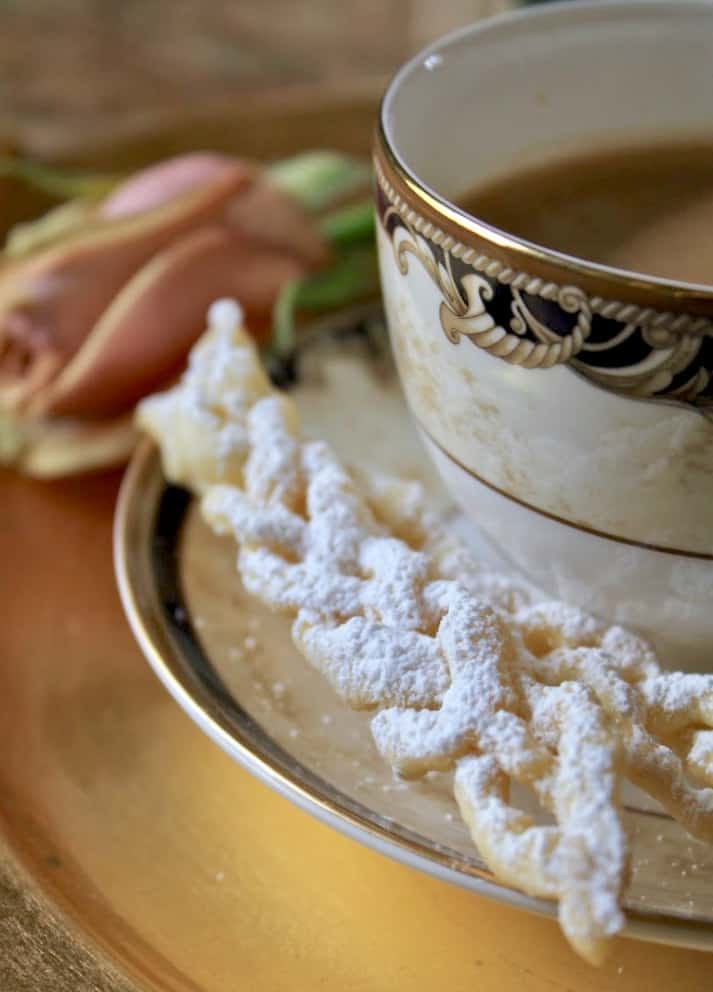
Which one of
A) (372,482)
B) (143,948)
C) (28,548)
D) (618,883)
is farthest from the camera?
(28,548)

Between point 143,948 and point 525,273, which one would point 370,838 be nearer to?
point 143,948

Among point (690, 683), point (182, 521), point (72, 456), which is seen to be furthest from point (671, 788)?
point (72, 456)

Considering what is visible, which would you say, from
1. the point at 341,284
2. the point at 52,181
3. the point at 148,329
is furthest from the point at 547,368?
the point at 52,181

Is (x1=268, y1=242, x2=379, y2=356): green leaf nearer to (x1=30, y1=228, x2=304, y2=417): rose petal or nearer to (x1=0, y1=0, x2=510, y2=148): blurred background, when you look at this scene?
(x1=30, y1=228, x2=304, y2=417): rose petal

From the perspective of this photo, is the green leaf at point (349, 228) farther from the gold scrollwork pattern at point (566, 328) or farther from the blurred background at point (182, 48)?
the blurred background at point (182, 48)

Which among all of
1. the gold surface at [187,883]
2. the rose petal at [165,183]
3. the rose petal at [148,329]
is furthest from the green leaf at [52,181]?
the gold surface at [187,883]

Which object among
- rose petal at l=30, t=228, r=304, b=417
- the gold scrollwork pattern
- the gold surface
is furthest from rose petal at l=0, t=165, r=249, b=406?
the gold scrollwork pattern
